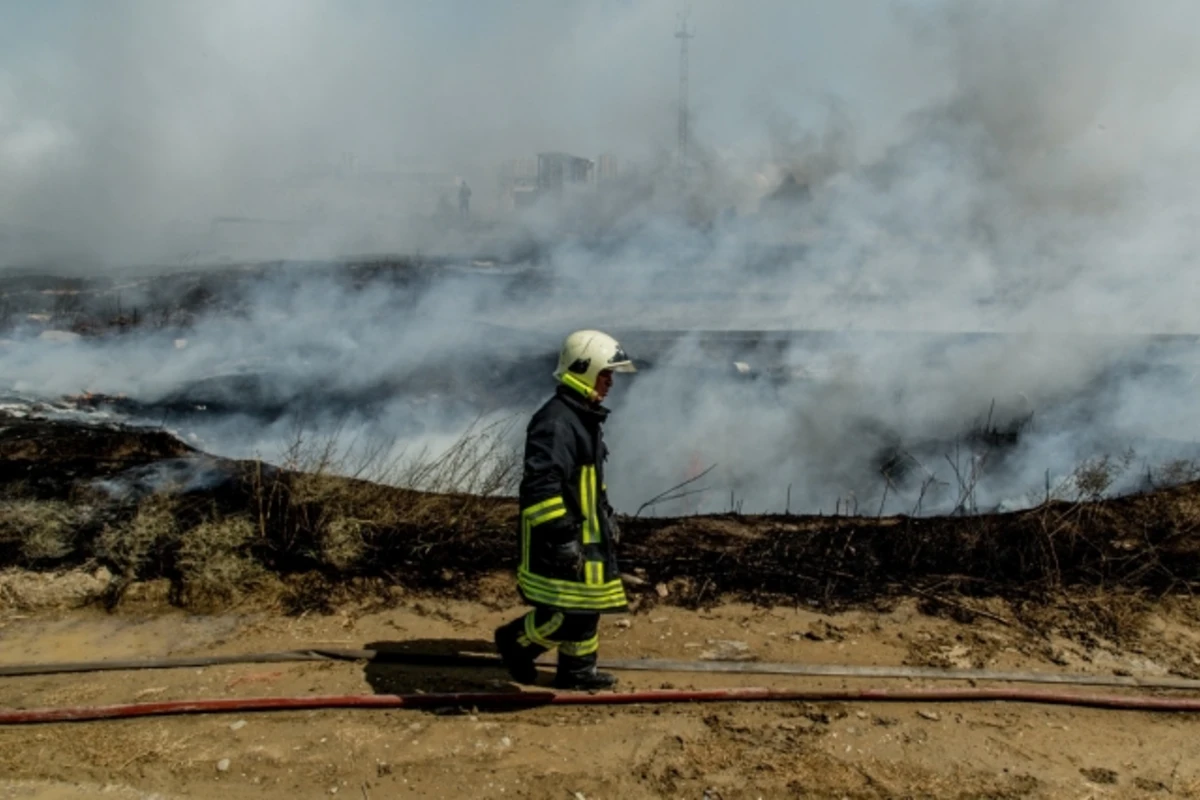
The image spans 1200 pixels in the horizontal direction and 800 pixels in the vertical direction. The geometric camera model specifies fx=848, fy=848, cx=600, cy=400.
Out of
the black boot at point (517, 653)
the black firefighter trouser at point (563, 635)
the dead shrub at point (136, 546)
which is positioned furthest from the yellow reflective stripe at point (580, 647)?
the dead shrub at point (136, 546)

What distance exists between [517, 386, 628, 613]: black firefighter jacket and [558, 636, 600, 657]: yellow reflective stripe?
0.22 m

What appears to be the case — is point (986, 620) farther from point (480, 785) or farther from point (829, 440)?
point (829, 440)

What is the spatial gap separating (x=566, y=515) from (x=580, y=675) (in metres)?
0.78

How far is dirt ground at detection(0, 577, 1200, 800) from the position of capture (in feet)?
10.1

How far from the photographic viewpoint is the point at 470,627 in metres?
4.38

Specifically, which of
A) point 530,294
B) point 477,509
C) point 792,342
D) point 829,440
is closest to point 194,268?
point 530,294

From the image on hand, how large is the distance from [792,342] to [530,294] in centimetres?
555

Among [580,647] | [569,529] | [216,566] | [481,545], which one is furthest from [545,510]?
[216,566]

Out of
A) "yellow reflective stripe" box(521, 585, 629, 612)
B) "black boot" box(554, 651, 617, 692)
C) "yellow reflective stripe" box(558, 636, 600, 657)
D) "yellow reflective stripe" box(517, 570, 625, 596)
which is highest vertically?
"yellow reflective stripe" box(517, 570, 625, 596)

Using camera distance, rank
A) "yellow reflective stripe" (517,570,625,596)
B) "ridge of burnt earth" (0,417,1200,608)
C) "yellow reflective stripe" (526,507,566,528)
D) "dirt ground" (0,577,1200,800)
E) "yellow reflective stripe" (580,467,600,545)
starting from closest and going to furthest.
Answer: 1. "dirt ground" (0,577,1200,800)
2. "yellow reflective stripe" (526,507,566,528)
3. "yellow reflective stripe" (517,570,625,596)
4. "yellow reflective stripe" (580,467,600,545)
5. "ridge of burnt earth" (0,417,1200,608)

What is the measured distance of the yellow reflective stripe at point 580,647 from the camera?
3.54 metres

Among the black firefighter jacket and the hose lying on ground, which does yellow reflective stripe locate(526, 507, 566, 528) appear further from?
the hose lying on ground

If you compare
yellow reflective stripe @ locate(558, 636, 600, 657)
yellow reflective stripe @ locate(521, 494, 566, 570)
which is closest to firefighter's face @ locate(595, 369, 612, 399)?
yellow reflective stripe @ locate(521, 494, 566, 570)

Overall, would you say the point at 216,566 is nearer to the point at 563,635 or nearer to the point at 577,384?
the point at 563,635
